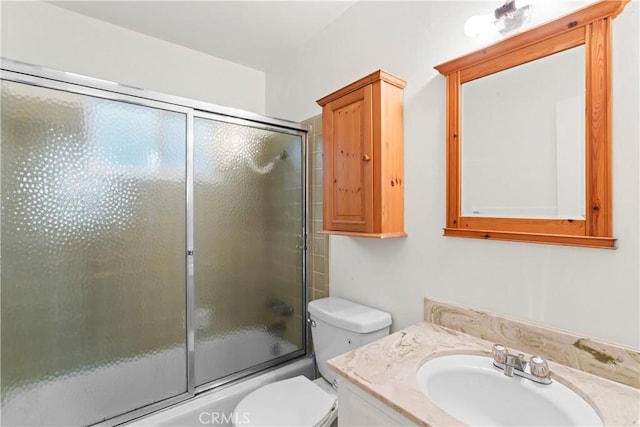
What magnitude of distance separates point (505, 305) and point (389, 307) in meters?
0.53

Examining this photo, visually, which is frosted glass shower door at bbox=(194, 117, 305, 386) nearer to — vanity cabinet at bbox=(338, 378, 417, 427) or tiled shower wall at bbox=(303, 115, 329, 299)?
tiled shower wall at bbox=(303, 115, 329, 299)

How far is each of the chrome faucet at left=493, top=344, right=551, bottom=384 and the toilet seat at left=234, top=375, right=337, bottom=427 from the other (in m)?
0.71

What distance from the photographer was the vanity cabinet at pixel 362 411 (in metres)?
0.82

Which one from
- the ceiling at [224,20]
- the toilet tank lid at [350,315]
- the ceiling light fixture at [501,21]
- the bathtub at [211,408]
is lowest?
the bathtub at [211,408]

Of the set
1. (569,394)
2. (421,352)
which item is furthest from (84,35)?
(569,394)


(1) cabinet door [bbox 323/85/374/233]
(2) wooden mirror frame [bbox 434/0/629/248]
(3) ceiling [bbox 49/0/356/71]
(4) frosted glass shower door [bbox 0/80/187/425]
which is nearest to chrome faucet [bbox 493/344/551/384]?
(2) wooden mirror frame [bbox 434/0/629/248]

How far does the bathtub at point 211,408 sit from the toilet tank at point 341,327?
0.43 m

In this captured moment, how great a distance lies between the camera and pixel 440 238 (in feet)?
4.28

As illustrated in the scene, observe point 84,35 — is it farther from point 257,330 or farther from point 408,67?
point 257,330

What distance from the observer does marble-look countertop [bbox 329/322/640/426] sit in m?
0.75

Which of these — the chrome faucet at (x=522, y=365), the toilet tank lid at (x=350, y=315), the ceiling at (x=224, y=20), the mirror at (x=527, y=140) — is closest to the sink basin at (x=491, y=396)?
the chrome faucet at (x=522, y=365)

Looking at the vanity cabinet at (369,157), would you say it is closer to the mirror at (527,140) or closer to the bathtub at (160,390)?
the mirror at (527,140)

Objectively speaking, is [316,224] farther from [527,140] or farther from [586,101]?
[586,101]

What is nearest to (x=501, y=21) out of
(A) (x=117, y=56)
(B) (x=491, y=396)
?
(B) (x=491, y=396)
